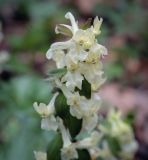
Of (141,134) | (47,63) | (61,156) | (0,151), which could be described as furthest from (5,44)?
(61,156)

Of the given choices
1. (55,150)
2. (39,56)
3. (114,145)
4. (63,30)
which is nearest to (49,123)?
(55,150)

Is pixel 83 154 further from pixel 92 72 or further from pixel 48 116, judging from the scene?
pixel 92 72

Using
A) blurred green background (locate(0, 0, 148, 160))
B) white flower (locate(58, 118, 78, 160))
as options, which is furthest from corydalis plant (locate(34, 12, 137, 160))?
blurred green background (locate(0, 0, 148, 160))

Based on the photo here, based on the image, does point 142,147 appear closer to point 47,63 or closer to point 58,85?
point 47,63

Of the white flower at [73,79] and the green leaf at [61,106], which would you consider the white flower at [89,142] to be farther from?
the white flower at [73,79]

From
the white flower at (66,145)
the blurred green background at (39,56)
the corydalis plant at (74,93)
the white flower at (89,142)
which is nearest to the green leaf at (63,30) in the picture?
the corydalis plant at (74,93)

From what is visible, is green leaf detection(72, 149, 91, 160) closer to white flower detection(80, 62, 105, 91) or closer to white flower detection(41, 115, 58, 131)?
white flower detection(41, 115, 58, 131)
